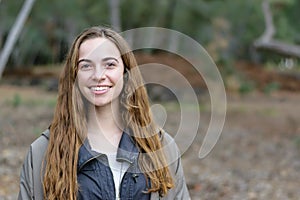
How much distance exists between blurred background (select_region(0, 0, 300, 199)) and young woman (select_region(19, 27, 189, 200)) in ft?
1.43

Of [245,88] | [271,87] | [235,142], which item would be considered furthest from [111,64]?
[271,87]

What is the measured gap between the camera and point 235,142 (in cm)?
1112

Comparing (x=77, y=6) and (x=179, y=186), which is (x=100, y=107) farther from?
(x=77, y=6)

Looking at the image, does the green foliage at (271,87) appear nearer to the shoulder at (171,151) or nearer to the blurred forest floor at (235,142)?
the blurred forest floor at (235,142)

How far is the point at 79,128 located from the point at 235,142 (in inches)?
366

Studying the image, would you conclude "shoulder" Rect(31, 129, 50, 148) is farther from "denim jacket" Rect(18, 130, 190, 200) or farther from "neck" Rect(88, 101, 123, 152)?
"neck" Rect(88, 101, 123, 152)

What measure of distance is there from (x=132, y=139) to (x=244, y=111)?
544 inches

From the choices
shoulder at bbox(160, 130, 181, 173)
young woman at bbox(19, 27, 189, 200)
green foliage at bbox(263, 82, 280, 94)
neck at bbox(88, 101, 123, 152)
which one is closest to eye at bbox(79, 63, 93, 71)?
young woman at bbox(19, 27, 189, 200)

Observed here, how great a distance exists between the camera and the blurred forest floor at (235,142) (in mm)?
7043

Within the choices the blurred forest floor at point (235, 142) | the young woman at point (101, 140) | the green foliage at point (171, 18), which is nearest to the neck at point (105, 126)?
the young woman at point (101, 140)

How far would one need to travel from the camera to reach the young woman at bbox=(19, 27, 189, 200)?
2004 mm

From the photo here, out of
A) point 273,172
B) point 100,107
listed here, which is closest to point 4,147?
point 273,172

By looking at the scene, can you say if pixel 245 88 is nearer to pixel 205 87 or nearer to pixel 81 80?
pixel 205 87

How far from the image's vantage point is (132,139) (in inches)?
83.2
